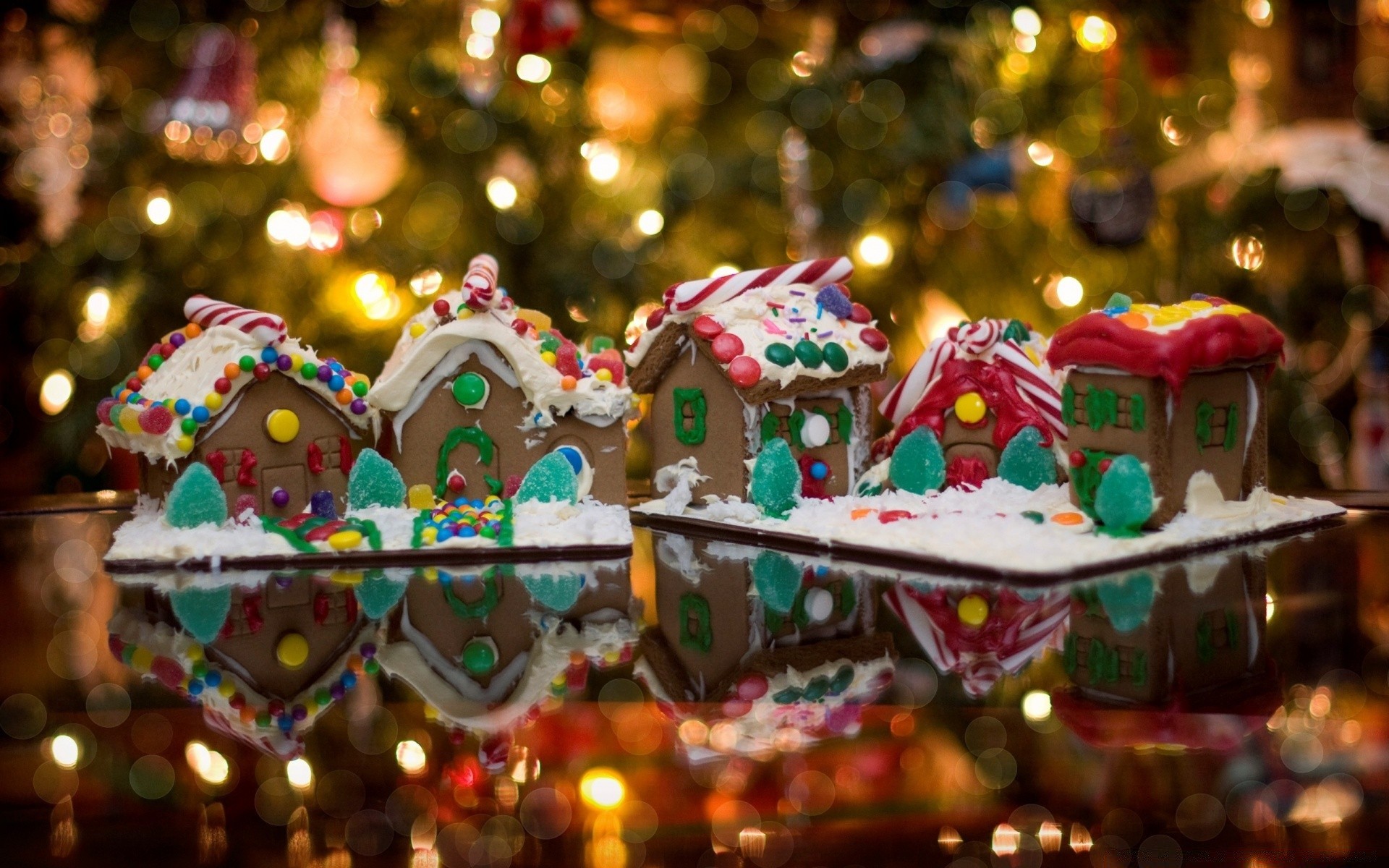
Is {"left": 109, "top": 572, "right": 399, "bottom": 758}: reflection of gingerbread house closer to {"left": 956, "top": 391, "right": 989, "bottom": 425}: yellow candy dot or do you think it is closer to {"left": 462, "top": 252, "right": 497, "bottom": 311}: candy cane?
{"left": 462, "top": 252, "right": 497, "bottom": 311}: candy cane

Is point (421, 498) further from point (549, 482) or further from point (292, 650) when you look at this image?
point (292, 650)

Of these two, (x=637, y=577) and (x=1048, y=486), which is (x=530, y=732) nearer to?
(x=637, y=577)

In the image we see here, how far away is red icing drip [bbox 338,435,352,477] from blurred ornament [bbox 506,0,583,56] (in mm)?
1451

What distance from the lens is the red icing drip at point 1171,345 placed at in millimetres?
3451

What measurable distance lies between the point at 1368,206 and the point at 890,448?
264cm

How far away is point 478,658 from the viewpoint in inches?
104

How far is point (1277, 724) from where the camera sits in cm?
213

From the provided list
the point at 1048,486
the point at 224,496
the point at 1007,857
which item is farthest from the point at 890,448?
the point at 1007,857

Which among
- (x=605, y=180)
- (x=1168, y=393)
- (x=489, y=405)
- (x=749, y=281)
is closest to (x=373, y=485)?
(x=489, y=405)

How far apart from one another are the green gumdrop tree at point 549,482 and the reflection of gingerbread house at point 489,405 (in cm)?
7

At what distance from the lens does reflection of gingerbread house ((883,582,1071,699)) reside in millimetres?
2492

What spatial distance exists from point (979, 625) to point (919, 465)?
1297mm

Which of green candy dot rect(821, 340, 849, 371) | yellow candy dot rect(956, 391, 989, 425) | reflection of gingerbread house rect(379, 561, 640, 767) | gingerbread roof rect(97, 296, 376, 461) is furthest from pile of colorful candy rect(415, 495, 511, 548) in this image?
yellow candy dot rect(956, 391, 989, 425)

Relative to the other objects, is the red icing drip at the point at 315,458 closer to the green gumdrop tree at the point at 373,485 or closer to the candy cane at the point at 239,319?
the green gumdrop tree at the point at 373,485
